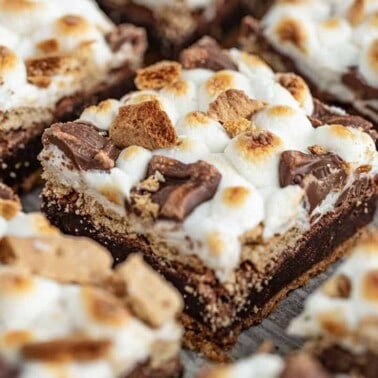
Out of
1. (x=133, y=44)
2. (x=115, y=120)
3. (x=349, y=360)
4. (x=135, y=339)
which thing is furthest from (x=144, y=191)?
(x=133, y=44)

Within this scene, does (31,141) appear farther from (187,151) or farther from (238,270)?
(238,270)

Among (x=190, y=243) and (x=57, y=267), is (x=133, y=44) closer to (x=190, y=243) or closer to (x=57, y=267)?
(x=190, y=243)

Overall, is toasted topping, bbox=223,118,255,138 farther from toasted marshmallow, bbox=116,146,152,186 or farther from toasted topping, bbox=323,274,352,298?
toasted topping, bbox=323,274,352,298

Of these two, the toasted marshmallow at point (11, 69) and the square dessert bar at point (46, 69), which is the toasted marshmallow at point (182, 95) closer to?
the square dessert bar at point (46, 69)

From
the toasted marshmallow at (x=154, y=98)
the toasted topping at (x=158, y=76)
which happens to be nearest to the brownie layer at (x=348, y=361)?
the toasted marshmallow at (x=154, y=98)

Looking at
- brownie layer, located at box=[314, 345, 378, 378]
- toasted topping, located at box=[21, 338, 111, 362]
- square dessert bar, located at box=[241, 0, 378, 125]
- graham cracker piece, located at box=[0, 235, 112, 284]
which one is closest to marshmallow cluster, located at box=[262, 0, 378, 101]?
square dessert bar, located at box=[241, 0, 378, 125]
